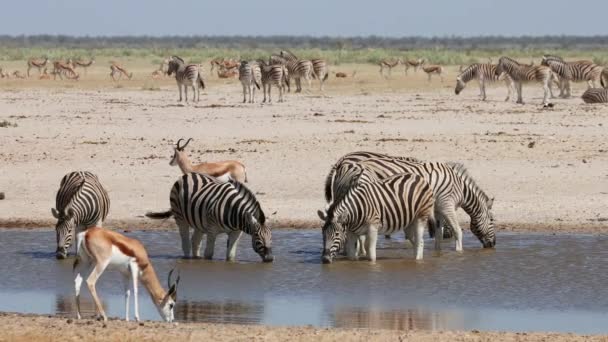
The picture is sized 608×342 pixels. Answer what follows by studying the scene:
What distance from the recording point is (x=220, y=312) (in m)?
10.1

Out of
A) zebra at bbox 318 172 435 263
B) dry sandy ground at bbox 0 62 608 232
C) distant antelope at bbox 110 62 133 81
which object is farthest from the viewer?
distant antelope at bbox 110 62 133 81

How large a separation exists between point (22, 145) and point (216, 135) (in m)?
3.01

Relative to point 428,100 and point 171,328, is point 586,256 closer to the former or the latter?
point 171,328

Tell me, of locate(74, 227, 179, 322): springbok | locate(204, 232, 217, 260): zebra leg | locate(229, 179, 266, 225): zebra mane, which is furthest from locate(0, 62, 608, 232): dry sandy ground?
locate(74, 227, 179, 322): springbok

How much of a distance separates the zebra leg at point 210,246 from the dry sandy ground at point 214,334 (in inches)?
145

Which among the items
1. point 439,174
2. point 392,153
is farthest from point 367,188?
point 392,153

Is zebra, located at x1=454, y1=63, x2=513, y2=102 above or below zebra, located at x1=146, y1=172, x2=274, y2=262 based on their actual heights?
below

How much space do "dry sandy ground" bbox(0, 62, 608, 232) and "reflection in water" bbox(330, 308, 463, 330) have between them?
472 centimetres

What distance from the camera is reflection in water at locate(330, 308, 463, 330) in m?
9.46

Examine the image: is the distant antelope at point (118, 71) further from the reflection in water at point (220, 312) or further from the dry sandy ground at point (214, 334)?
the dry sandy ground at point (214, 334)

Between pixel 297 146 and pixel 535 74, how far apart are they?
44.0ft

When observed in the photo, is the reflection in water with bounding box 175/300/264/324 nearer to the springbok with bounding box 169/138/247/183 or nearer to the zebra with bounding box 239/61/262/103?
the springbok with bounding box 169/138/247/183

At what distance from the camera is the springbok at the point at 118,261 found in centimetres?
907

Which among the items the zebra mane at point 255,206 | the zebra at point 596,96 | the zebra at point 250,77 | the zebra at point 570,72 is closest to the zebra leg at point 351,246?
the zebra mane at point 255,206
